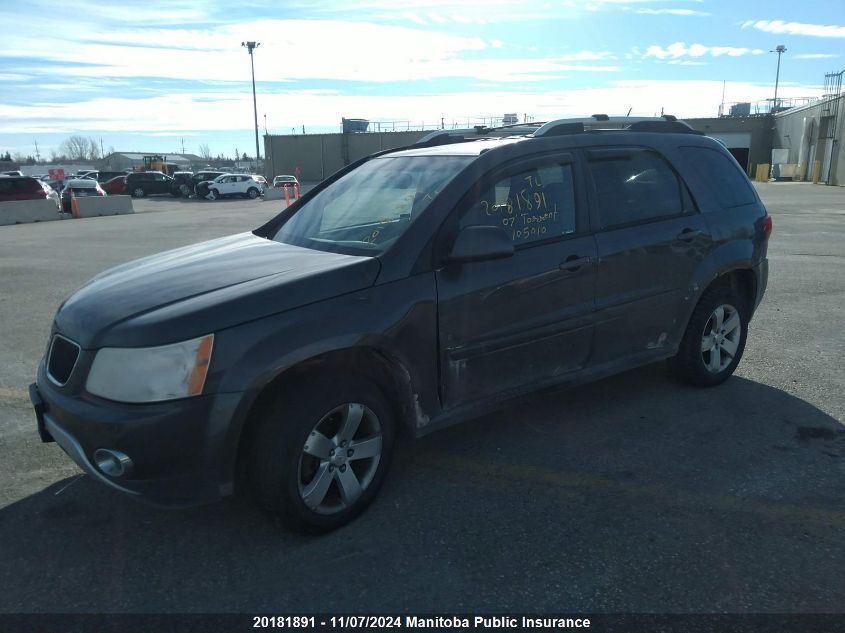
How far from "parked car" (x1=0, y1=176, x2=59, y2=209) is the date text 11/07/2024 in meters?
26.9

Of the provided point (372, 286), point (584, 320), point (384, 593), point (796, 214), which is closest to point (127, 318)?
point (372, 286)

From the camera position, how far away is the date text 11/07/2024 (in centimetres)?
256

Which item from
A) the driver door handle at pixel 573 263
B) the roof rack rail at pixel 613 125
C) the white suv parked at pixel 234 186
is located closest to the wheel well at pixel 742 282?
the roof rack rail at pixel 613 125

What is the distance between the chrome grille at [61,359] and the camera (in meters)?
3.04

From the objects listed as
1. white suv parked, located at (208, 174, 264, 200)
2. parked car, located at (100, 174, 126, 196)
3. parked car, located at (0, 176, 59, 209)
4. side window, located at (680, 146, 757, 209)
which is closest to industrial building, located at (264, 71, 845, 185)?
white suv parked, located at (208, 174, 264, 200)

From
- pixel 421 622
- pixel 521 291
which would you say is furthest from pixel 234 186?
pixel 421 622

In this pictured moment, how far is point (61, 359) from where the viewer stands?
3150mm

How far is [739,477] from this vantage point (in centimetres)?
364

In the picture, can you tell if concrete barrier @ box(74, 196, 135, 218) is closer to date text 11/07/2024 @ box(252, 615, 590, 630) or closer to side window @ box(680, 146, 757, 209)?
side window @ box(680, 146, 757, 209)

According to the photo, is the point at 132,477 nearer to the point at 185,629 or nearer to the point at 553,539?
the point at 185,629

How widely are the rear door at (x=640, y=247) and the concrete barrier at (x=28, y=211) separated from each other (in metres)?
24.4

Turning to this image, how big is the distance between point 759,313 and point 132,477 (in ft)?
21.2

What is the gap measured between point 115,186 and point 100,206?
15.6 meters

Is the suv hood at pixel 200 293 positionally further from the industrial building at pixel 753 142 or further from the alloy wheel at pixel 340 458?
the industrial building at pixel 753 142
